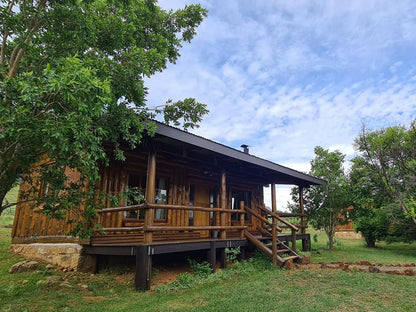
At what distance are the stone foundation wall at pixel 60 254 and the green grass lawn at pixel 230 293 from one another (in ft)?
1.02

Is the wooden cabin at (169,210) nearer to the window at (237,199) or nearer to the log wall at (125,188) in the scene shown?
the log wall at (125,188)

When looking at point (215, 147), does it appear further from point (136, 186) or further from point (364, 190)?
point (364, 190)

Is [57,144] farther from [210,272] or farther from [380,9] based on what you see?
[380,9]

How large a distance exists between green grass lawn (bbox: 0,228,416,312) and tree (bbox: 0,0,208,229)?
1720 mm

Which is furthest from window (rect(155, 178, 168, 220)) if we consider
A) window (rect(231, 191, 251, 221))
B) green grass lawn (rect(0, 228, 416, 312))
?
window (rect(231, 191, 251, 221))

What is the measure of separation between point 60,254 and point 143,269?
3683mm

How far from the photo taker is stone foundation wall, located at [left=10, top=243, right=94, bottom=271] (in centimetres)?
737

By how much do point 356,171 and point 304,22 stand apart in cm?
802

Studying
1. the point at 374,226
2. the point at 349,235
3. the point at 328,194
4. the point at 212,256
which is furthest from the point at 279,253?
the point at 349,235

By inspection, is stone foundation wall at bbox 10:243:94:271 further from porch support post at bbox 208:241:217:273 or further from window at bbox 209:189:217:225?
window at bbox 209:189:217:225

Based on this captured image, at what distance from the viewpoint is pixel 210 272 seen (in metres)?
7.03

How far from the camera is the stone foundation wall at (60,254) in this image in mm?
7371

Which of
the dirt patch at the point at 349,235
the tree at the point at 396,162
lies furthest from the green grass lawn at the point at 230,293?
the dirt patch at the point at 349,235

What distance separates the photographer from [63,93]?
3258 millimetres
